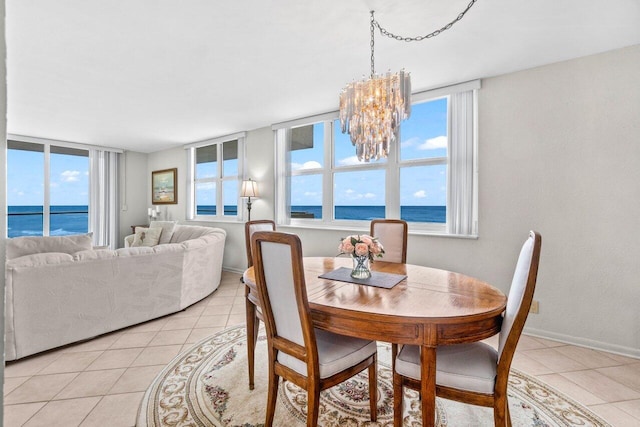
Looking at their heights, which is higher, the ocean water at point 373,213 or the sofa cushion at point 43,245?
the ocean water at point 373,213

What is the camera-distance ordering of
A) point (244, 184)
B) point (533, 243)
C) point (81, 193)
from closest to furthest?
point (533, 243) < point (244, 184) < point (81, 193)

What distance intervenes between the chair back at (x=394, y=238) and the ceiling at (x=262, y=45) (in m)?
1.40

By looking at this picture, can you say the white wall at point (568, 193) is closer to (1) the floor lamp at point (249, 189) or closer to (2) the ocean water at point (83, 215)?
(2) the ocean water at point (83, 215)

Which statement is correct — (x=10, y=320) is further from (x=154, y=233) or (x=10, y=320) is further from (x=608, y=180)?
(x=608, y=180)

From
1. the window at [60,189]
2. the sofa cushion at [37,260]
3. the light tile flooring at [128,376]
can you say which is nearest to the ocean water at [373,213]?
the light tile flooring at [128,376]

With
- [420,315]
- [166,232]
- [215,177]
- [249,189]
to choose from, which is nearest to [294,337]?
[420,315]

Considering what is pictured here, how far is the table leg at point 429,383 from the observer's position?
1173mm

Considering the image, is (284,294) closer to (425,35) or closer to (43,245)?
(425,35)

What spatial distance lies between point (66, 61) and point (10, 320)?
2.10 metres

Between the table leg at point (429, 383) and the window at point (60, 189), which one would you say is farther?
the window at point (60, 189)

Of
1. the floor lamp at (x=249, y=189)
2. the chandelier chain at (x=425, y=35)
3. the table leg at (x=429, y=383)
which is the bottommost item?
the table leg at (x=429, y=383)

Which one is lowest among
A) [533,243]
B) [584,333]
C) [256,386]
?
[256,386]

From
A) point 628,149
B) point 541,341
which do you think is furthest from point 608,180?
point 541,341

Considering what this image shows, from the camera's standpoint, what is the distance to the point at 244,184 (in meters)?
4.33
